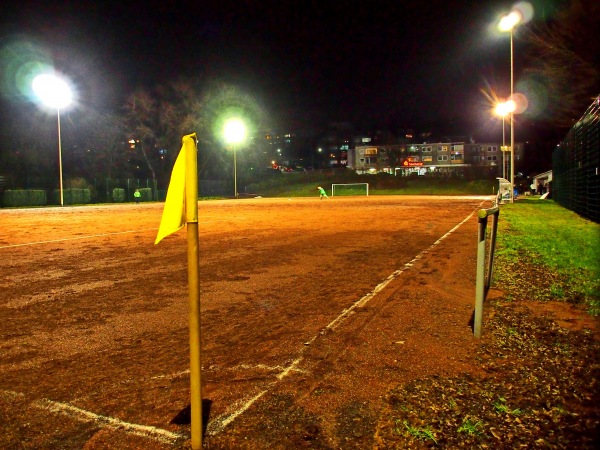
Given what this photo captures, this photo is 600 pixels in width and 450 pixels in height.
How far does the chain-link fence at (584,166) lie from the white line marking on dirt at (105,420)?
56.5ft

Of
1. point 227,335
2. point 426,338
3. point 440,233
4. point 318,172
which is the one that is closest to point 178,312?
point 227,335

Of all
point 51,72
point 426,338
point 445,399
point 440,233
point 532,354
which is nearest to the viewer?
point 445,399

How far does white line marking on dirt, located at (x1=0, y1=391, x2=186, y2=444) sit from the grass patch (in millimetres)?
4974

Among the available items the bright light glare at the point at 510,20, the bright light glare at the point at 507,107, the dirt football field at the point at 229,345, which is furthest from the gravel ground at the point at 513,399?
the bright light glare at the point at 507,107

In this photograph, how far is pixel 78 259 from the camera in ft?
35.4

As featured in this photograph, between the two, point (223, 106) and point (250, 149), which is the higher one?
point (223, 106)

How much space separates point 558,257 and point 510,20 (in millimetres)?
19074

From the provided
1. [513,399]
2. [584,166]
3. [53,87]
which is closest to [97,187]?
[53,87]

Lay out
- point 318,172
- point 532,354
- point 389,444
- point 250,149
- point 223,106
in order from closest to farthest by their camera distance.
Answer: point 389,444 → point 532,354 → point 223,106 → point 250,149 → point 318,172

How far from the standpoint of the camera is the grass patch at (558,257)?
6.62m

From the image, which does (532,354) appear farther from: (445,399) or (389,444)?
(389,444)

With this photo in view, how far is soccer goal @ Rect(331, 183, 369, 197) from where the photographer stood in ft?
230

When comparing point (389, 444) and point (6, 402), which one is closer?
point (389, 444)

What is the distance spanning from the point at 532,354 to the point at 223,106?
61.0 m
